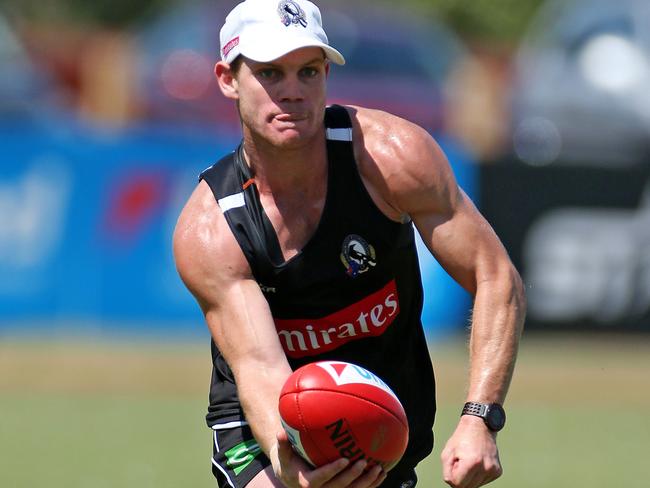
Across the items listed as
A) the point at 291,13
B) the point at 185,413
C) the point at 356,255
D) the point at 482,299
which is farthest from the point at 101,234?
the point at 482,299

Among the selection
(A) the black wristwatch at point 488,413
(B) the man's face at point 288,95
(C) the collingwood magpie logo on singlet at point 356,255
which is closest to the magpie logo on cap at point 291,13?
(B) the man's face at point 288,95

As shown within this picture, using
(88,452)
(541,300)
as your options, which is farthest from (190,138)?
(88,452)

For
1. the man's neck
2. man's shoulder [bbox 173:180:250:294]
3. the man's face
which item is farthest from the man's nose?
man's shoulder [bbox 173:180:250:294]

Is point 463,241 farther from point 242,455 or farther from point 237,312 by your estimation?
point 242,455

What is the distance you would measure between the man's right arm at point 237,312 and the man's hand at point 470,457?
591mm

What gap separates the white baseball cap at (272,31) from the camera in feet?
19.8

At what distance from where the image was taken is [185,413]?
42.3ft

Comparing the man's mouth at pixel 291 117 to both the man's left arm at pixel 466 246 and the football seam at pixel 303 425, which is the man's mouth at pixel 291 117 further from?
the football seam at pixel 303 425

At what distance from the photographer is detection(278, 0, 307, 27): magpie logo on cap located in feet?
20.0

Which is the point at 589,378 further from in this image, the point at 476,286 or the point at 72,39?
the point at 72,39

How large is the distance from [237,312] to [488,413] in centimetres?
107

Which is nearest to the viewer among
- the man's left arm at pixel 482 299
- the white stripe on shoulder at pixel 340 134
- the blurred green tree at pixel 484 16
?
the man's left arm at pixel 482 299

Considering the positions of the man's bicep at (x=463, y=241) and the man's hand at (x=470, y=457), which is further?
the man's bicep at (x=463, y=241)

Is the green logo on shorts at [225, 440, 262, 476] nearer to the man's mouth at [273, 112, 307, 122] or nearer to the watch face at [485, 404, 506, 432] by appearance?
→ the watch face at [485, 404, 506, 432]
